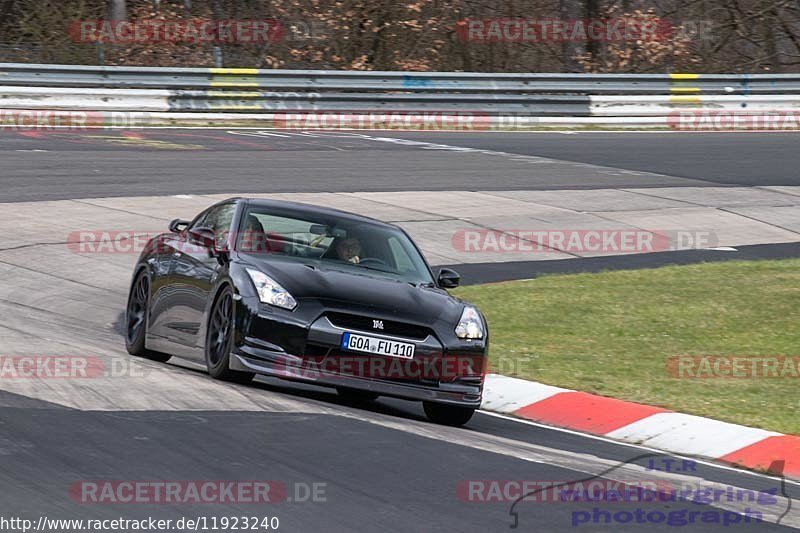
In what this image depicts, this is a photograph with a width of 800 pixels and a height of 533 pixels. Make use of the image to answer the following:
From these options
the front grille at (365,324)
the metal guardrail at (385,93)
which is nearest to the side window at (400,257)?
the front grille at (365,324)

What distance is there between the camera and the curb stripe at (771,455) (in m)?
8.36

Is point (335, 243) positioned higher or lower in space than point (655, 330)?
higher

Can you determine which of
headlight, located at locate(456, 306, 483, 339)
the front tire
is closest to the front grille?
headlight, located at locate(456, 306, 483, 339)

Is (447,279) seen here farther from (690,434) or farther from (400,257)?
(690,434)

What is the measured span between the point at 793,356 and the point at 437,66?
83.1 feet

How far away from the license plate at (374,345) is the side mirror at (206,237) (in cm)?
158

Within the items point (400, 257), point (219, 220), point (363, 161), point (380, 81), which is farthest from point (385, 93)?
point (400, 257)

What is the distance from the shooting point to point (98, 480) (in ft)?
20.2

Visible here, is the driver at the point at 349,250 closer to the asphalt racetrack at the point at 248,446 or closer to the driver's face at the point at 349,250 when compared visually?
the driver's face at the point at 349,250

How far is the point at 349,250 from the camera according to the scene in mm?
10008

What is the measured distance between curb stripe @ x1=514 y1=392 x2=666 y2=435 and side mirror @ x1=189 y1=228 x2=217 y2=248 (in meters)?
2.54

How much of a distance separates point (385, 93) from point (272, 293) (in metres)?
21.6

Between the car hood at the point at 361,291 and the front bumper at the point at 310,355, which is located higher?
the car hood at the point at 361,291

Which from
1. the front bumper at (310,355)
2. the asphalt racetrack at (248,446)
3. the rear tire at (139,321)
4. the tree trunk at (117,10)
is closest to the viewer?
the asphalt racetrack at (248,446)
